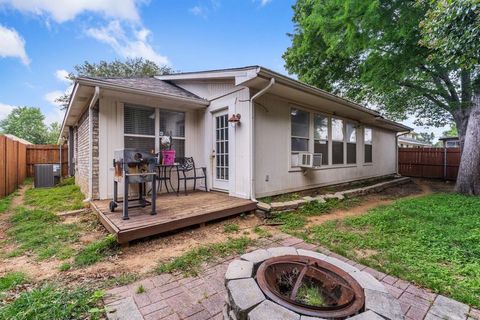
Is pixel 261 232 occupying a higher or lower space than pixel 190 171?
lower

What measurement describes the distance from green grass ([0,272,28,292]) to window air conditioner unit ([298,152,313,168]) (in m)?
5.26

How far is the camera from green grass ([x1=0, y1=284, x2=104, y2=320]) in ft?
5.11

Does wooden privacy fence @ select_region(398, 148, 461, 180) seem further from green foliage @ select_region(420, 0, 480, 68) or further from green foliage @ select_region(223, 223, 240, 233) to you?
green foliage @ select_region(223, 223, 240, 233)

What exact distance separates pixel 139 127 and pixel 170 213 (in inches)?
94.3

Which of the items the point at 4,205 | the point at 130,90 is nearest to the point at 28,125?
the point at 4,205

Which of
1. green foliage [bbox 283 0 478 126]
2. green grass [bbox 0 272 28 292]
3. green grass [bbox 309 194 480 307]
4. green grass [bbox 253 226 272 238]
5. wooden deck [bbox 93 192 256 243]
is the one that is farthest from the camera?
green foliage [bbox 283 0 478 126]

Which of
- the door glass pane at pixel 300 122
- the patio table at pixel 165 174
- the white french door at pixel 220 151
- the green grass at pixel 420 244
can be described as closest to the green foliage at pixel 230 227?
the green grass at pixel 420 244

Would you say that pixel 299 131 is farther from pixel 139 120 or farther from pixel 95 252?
pixel 95 252

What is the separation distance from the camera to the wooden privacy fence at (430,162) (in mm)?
10281

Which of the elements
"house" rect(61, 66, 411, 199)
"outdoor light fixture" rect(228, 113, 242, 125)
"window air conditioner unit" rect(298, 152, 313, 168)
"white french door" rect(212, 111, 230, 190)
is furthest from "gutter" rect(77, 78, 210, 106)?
"window air conditioner unit" rect(298, 152, 313, 168)

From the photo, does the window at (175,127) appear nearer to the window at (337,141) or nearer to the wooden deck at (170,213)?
the wooden deck at (170,213)

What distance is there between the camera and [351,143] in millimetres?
7633

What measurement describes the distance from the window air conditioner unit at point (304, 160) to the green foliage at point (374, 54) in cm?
326

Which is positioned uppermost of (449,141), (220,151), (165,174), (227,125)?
(449,141)
